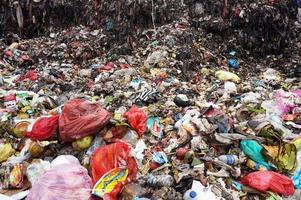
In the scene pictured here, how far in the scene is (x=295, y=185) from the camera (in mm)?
3352

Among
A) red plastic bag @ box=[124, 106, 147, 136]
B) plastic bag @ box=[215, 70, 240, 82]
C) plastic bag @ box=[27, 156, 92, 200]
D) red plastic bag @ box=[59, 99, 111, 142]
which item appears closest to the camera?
plastic bag @ box=[27, 156, 92, 200]

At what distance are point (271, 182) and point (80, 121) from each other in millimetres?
→ 1806

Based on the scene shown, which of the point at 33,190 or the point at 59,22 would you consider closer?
the point at 33,190

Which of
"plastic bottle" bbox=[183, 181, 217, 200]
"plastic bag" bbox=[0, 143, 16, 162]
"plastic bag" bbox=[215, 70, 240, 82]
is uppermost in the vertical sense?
"plastic bottle" bbox=[183, 181, 217, 200]

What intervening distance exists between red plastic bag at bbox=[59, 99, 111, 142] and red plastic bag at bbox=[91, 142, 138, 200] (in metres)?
0.25

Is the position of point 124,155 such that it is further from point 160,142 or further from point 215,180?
point 215,180

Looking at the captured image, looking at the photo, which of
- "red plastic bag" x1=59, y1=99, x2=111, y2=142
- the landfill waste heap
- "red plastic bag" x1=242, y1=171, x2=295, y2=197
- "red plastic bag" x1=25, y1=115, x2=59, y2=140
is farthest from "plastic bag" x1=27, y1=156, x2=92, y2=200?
"red plastic bag" x1=242, y1=171, x2=295, y2=197

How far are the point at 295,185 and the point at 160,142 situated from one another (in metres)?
1.32

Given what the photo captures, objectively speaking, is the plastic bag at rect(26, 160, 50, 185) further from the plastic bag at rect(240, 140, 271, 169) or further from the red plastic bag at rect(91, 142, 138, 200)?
the plastic bag at rect(240, 140, 271, 169)

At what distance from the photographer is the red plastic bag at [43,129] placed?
145 inches

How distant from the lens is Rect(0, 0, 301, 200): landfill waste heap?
321 cm

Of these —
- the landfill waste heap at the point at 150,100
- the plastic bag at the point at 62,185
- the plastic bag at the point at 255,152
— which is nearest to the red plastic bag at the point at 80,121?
the landfill waste heap at the point at 150,100

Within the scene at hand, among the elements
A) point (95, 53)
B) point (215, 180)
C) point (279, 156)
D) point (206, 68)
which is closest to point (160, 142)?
point (215, 180)

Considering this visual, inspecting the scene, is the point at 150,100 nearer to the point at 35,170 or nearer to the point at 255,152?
the point at 255,152
